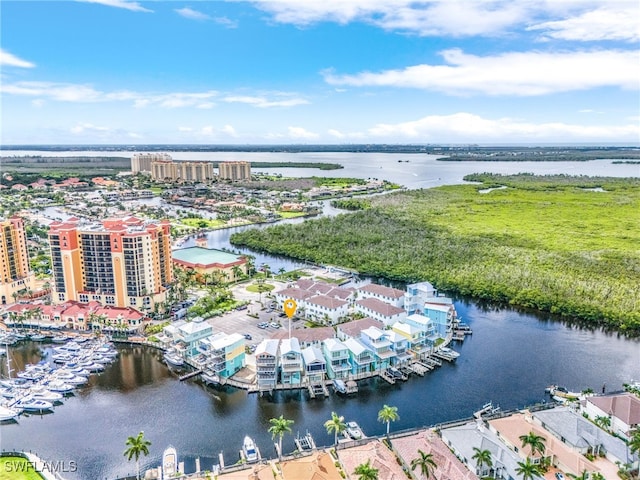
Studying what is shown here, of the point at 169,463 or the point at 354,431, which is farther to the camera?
the point at 354,431

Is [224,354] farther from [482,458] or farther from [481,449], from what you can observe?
[482,458]

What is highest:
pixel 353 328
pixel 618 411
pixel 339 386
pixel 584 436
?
pixel 353 328

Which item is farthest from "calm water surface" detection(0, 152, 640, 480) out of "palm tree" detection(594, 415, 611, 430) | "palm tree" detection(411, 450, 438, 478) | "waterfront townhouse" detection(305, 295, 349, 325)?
"waterfront townhouse" detection(305, 295, 349, 325)

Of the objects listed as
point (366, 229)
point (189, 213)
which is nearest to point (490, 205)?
point (366, 229)

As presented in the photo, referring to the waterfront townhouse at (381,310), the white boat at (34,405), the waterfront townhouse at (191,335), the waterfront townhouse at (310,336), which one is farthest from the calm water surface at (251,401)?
the waterfront townhouse at (381,310)

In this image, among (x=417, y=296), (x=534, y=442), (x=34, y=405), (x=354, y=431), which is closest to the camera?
(x=534, y=442)

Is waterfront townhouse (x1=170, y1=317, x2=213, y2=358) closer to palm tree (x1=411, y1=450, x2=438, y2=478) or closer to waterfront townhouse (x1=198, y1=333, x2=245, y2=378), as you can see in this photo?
waterfront townhouse (x1=198, y1=333, x2=245, y2=378)

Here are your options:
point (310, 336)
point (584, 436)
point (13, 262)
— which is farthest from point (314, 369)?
point (13, 262)

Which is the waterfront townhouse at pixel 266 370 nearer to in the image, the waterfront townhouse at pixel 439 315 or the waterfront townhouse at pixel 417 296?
the waterfront townhouse at pixel 439 315
